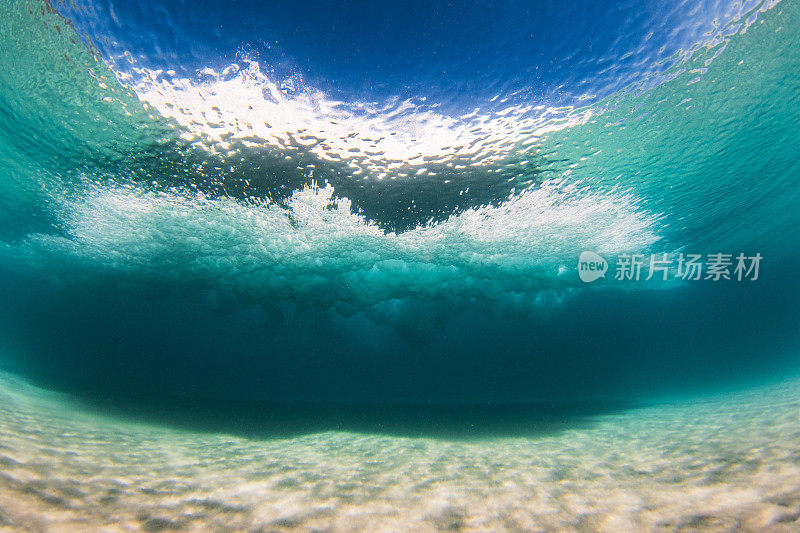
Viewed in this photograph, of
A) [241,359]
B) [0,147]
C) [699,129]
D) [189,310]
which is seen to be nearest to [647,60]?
[699,129]

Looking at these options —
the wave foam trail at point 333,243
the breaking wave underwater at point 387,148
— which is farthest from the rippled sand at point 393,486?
the wave foam trail at point 333,243

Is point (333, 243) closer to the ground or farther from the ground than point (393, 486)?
farther from the ground

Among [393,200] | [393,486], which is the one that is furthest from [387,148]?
[393,486]

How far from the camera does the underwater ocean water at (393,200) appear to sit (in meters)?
3.62

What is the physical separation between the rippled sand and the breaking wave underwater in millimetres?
8179

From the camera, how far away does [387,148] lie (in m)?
10.6

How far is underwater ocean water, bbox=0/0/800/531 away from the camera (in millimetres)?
3621

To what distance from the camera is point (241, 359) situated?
53094 millimetres

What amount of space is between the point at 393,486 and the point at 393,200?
1094 cm

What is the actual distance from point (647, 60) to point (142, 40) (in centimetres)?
1211

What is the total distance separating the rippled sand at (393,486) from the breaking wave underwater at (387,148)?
818cm

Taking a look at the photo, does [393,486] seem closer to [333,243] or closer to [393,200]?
[393,200]

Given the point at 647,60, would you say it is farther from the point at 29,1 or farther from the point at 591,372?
the point at 591,372

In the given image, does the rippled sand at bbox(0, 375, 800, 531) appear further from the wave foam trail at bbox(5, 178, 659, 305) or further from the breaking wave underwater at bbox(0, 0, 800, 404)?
the wave foam trail at bbox(5, 178, 659, 305)
